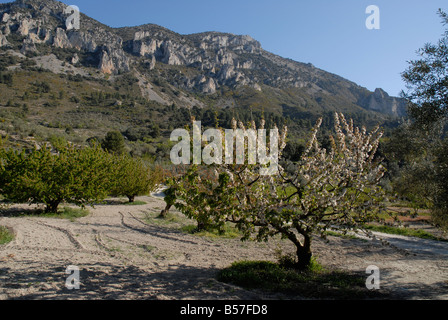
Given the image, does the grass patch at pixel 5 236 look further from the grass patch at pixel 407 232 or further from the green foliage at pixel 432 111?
the grass patch at pixel 407 232

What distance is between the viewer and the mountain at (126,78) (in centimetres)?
10462

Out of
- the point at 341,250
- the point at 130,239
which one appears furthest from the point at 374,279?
the point at 130,239

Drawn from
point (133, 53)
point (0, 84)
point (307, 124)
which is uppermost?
point (133, 53)

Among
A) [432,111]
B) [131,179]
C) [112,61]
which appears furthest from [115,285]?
[112,61]

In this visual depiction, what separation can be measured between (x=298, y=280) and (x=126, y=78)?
495ft

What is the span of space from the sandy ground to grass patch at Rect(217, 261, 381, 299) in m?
0.42

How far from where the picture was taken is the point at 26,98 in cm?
8831

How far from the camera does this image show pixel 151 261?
8.16 metres

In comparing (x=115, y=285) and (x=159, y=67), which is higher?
(x=159, y=67)

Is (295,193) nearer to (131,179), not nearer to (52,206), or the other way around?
(52,206)

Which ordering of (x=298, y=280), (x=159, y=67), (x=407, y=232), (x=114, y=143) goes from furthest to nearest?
(x=159, y=67), (x=114, y=143), (x=407, y=232), (x=298, y=280)

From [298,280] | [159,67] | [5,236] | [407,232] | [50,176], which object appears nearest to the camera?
[298,280]
